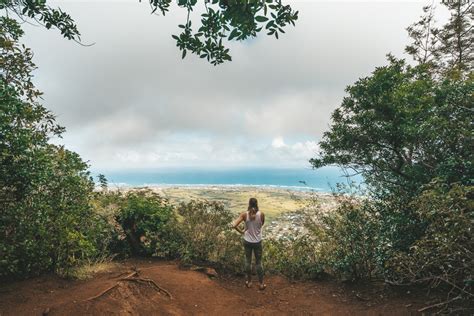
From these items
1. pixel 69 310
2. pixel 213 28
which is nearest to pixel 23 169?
pixel 69 310

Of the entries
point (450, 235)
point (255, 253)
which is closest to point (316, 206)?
point (255, 253)

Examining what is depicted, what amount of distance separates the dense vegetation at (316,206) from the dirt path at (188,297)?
50 centimetres

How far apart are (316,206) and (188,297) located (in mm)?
4495

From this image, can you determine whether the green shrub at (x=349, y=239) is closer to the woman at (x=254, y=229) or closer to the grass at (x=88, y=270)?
the woman at (x=254, y=229)

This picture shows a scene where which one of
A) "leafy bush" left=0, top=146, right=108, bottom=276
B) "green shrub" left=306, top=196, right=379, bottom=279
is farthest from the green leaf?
"green shrub" left=306, top=196, right=379, bottom=279

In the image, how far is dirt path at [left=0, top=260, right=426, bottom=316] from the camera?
5176 millimetres

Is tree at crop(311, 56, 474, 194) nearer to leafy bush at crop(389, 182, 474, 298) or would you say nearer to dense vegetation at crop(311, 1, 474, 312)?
dense vegetation at crop(311, 1, 474, 312)

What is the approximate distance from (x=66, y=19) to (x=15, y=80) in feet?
10.5

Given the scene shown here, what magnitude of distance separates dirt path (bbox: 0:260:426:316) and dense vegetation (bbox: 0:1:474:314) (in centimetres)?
50

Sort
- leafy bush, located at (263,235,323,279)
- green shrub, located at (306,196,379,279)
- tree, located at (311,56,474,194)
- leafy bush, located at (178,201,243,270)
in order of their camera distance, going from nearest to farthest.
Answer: tree, located at (311,56,474,194)
green shrub, located at (306,196,379,279)
leafy bush, located at (263,235,323,279)
leafy bush, located at (178,201,243,270)

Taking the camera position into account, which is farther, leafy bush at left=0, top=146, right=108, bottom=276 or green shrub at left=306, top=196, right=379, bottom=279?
green shrub at left=306, top=196, right=379, bottom=279

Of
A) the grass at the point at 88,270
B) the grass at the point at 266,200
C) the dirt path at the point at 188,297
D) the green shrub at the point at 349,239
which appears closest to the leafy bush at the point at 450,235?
the dirt path at the point at 188,297

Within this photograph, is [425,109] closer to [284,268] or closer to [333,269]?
[333,269]

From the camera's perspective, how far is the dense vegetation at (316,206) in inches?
185
